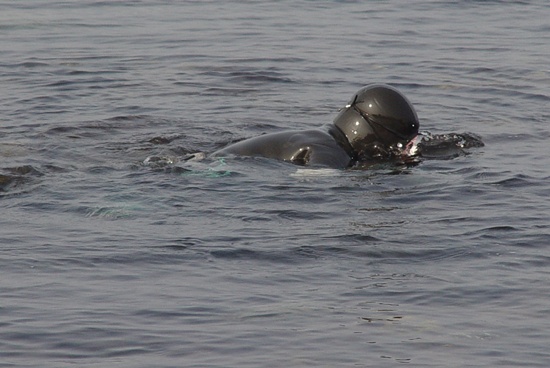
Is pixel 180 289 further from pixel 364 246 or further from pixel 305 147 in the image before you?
pixel 305 147

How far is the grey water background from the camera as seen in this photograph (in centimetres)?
670

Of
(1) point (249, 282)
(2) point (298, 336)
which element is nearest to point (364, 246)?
(1) point (249, 282)

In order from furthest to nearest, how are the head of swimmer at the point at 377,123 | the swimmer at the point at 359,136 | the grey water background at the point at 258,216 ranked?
the head of swimmer at the point at 377,123 < the swimmer at the point at 359,136 < the grey water background at the point at 258,216

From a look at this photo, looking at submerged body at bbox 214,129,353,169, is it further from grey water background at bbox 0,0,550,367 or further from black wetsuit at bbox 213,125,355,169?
grey water background at bbox 0,0,550,367

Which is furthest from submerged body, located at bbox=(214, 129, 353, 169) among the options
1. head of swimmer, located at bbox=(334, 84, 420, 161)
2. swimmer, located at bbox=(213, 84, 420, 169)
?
Result: head of swimmer, located at bbox=(334, 84, 420, 161)

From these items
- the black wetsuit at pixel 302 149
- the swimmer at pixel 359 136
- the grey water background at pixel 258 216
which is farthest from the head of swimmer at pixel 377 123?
the grey water background at pixel 258 216

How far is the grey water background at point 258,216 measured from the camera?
6.70 meters

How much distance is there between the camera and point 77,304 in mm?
7129

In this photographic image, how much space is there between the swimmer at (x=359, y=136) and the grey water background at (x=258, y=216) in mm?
272

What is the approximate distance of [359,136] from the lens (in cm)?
1091

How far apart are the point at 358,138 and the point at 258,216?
2039 millimetres

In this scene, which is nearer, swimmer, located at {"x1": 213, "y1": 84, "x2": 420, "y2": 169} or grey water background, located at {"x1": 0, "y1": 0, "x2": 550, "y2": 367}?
grey water background, located at {"x1": 0, "y1": 0, "x2": 550, "y2": 367}

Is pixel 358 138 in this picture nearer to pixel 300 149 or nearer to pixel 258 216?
pixel 300 149

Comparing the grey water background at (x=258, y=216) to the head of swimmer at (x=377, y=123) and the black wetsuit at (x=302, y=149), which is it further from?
the head of swimmer at (x=377, y=123)
